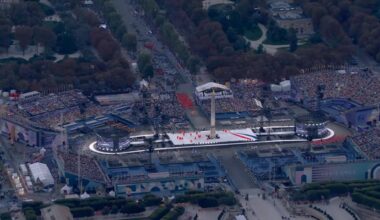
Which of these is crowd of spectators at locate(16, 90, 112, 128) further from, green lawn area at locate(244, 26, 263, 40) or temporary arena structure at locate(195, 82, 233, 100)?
green lawn area at locate(244, 26, 263, 40)

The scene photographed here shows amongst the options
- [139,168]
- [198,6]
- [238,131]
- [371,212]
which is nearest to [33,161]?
[139,168]

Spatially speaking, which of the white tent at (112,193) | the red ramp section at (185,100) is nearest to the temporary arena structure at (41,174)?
the white tent at (112,193)

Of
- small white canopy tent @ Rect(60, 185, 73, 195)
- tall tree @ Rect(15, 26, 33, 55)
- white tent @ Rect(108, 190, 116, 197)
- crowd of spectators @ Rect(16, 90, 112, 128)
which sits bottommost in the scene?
white tent @ Rect(108, 190, 116, 197)

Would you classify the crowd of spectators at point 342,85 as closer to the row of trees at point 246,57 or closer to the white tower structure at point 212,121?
the row of trees at point 246,57

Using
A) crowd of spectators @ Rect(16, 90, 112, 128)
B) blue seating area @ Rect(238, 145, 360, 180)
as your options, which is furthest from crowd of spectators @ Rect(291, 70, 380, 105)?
crowd of spectators @ Rect(16, 90, 112, 128)

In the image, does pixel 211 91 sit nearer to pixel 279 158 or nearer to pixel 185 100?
pixel 185 100
